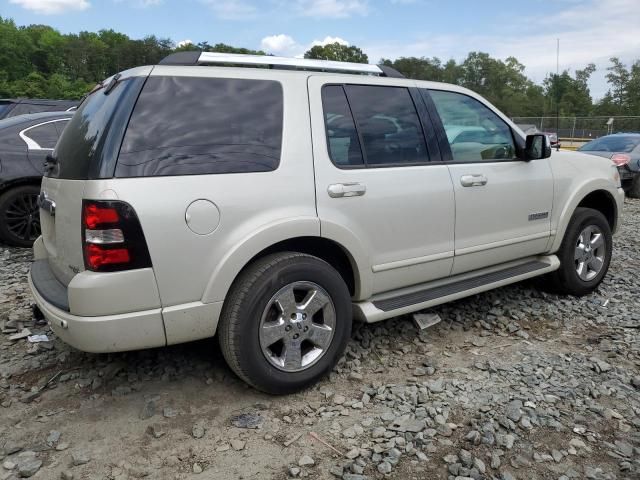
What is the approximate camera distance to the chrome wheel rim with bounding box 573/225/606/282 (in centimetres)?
468

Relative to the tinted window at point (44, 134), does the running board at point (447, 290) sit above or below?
below

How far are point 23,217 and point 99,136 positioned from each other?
4088 mm

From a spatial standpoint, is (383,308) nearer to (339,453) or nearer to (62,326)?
(339,453)

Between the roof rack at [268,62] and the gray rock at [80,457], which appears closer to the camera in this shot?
the gray rock at [80,457]

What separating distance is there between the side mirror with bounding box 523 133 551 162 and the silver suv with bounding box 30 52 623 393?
0.11ft

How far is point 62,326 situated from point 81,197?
25.7 inches

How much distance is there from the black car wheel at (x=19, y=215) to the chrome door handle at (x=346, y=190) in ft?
14.2

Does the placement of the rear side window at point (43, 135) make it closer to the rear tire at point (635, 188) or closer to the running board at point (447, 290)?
the running board at point (447, 290)

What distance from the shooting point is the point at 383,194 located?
3.27m

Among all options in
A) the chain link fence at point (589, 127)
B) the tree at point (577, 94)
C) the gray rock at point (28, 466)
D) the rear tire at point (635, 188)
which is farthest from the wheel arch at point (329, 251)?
the tree at point (577, 94)

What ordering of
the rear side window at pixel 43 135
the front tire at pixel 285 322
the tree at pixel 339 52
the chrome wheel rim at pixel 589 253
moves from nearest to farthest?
the front tire at pixel 285 322, the chrome wheel rim at pixel 589 253, the rear side window at pixel 43 135, the tree at pixel 339 52

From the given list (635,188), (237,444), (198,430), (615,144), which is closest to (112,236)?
(198,430)

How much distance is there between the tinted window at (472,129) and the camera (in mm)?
3805

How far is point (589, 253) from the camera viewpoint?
4762 mm
